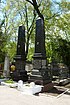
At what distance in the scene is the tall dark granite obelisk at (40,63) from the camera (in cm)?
1348

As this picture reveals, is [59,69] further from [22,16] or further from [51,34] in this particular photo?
[22,16]

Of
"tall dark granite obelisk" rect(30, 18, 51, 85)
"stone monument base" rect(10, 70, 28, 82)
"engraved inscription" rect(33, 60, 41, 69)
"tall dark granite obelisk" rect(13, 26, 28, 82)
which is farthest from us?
"tall dark granite obelisk" rect(13, 26, 28, 82)

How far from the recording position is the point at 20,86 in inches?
477

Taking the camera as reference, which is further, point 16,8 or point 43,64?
point 16,8

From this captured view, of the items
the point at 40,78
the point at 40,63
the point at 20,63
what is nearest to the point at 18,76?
the point at 20,63

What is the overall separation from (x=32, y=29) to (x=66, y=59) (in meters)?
5.34

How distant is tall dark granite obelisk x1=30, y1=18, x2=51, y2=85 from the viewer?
13484 millimetres

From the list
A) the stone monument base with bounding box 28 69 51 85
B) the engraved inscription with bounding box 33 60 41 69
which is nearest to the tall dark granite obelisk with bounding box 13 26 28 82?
the engraved inscription with bounding box 33 60 41 69

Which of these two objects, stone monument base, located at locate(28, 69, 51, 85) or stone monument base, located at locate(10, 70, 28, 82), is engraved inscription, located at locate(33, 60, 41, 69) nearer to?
stone monument base, located at locate(28, 69, 51, 85)

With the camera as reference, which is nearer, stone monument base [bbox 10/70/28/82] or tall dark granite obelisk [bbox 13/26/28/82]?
stone monument base [bbox 10/70/28/82]

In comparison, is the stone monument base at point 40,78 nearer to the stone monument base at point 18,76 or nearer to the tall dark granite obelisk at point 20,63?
the stone monument base at point 18,76

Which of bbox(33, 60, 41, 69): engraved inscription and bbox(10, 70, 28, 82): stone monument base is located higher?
bbox(33, 60, 41, 69): engraved inscription

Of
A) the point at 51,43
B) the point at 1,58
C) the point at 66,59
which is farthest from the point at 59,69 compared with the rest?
the point at 1,58

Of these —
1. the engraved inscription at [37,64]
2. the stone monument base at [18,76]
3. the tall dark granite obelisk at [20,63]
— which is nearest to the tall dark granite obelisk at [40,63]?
the engraved inscription at [37,64]
